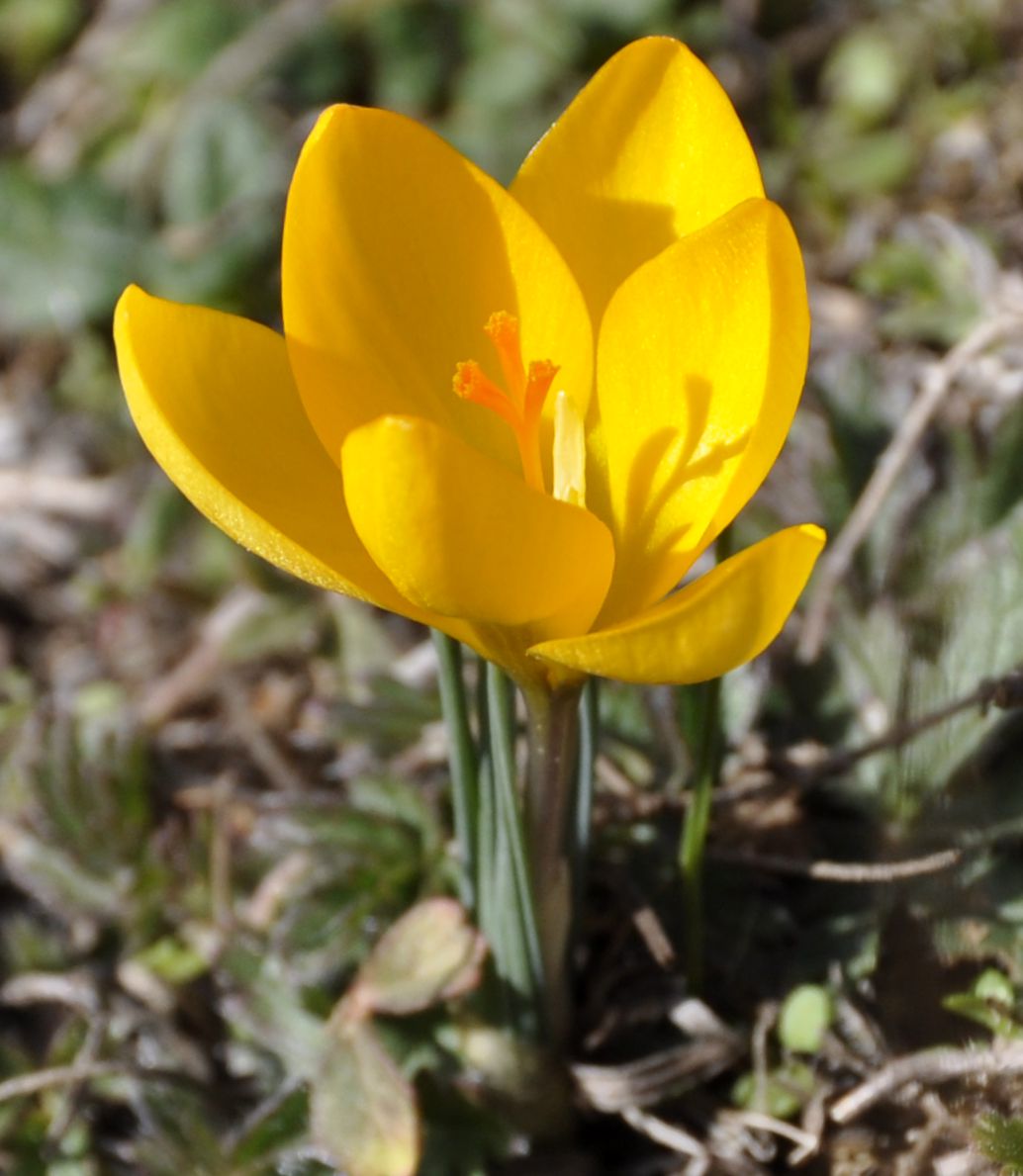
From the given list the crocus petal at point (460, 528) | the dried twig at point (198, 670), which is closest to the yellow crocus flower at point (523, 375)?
the crocus petal at point (460, 528)

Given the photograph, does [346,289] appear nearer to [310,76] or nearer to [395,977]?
[395,977]

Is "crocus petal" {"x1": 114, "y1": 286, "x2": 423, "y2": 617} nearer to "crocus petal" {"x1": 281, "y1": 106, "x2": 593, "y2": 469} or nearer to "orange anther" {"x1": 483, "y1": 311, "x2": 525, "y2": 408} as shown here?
"crocus petal" {"x1": 281, "y1": 106, "x2": 593, "y2": 469}

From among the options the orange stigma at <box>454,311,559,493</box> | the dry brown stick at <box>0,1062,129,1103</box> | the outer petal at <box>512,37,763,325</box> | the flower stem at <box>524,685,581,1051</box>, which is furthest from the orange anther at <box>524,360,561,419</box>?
the dry brown stick at <box>0,1062,129,1103</box>

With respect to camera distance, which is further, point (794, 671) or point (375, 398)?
point (794, 671)

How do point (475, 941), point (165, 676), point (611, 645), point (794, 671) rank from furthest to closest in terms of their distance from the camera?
point (165, 676) < point (794, 671) < point (475, 941) < point (611, 645)

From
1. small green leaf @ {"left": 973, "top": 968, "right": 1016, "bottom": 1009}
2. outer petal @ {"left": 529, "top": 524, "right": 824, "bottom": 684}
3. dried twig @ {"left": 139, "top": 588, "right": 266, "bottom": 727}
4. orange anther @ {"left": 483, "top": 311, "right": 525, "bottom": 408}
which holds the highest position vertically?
orange anther @ {"left": 483, "top": 311, "right": 525, "bottom": 408}

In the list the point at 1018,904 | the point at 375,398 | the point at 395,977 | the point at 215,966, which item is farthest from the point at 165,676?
the point at 1018,904

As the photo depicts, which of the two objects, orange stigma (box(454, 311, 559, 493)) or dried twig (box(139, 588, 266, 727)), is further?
dried twig (box(139, 588, 266, 727))
